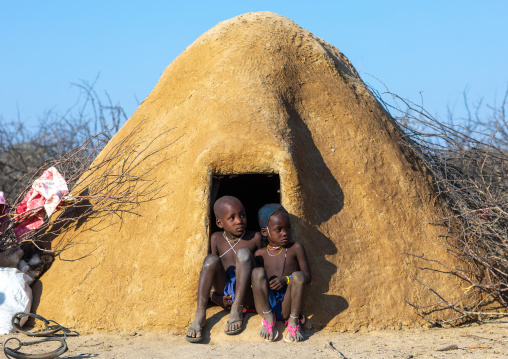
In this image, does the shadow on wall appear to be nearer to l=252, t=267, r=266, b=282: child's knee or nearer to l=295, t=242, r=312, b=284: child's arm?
l=295, t=242, r=312, b=284: child's arm

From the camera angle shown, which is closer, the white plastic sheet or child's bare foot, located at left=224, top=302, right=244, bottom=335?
child's bare foot, located at left=224, top=302, right=244, bottom=335

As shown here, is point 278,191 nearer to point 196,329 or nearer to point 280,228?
point 280,228

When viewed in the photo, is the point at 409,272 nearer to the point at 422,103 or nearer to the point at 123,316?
the point at 422,103

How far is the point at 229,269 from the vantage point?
13.6 ft

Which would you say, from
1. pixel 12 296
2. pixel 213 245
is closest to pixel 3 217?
pixel 12 296

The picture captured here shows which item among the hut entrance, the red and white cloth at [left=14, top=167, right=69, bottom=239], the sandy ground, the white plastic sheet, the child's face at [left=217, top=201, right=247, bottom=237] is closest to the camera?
the sandy ground

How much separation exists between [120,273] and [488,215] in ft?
10.2

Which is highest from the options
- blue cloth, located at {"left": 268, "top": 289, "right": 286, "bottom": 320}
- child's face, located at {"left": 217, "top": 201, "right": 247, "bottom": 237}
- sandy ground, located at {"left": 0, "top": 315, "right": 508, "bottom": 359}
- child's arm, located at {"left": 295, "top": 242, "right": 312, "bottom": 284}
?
child's face, located at {"left": 217, "top": 201, "right": 247, "bottom": 237}

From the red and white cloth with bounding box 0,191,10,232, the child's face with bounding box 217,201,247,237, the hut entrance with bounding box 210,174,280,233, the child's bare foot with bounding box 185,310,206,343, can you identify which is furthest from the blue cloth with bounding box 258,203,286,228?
the red and white cloth with bounding box 0,191,10,232

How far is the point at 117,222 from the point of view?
181 inches

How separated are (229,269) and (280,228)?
1.70ft

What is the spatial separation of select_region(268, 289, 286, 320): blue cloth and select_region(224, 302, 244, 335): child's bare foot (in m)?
0.23

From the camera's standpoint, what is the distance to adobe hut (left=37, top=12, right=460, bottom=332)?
4160 millimetres

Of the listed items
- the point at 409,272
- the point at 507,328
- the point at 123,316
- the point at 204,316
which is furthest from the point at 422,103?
the point at 123,316
